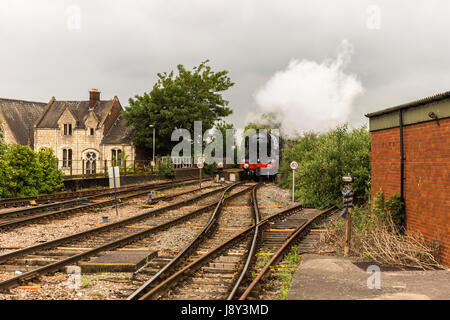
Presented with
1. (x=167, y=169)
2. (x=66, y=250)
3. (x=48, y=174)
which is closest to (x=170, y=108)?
(x=167, y=169)

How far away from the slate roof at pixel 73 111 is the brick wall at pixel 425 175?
155ft

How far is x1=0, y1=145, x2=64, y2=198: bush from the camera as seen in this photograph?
63.6 feet

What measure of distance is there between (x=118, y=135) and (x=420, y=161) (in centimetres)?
4615

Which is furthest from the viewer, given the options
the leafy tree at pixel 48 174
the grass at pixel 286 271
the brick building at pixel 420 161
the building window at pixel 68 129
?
the building window at pixel 68 129

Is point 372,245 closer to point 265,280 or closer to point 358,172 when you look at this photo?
point 265,280

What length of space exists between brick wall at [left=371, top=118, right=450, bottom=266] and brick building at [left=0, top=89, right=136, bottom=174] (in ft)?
135

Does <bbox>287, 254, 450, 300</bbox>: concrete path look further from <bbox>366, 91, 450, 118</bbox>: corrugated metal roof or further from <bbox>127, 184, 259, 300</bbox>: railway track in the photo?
<bbox>366, 91, 450, 118</bbox>: corrugated metal roof

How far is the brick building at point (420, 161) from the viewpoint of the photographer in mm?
7576

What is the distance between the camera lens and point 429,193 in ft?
26.5

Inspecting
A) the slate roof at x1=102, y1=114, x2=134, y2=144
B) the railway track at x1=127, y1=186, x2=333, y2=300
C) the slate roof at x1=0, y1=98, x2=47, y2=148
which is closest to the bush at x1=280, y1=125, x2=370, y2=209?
the railway track at x1=127, y1=186, x2=333, y2=300

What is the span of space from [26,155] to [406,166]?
57.7ft

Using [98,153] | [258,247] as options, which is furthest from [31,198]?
[98,153]

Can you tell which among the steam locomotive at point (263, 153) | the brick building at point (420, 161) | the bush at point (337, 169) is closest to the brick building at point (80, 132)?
the steam locomotive at point (263, 153)

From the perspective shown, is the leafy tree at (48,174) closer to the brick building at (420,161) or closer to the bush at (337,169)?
the bush at (337,169)
